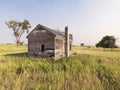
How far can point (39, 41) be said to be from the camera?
70.5 ft

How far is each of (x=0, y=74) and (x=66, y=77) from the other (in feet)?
8.58

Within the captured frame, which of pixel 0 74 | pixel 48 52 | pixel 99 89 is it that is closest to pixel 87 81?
pixel 99 89

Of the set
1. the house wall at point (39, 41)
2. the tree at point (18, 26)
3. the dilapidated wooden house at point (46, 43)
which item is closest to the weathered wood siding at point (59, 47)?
the dilapidated wooden house at point (46, 43)

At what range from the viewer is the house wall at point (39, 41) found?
20.4 m

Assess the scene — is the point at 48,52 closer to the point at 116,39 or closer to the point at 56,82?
the point at 56,82

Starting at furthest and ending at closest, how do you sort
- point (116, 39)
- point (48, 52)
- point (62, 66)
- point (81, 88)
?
point (116, 39) < point (48, 52) < point (62, 66) < point (81, 88)

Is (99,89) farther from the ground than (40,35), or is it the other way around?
(40,35)

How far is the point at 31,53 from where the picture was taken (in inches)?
879

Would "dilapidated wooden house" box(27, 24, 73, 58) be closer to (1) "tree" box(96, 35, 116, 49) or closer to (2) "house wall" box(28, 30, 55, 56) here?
(2) "house wall" box(28, 30, 55, 56)

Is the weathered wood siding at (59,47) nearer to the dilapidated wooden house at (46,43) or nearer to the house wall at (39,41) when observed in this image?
the dilapidated wooden house at (46,43)

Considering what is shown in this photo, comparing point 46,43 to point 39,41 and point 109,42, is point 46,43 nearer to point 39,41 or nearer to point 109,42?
point 39,41

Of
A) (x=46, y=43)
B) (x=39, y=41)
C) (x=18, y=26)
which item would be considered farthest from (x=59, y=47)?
(x=18, y=26)

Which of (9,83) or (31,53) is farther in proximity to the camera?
(31,53)

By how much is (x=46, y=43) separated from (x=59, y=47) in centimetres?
228
